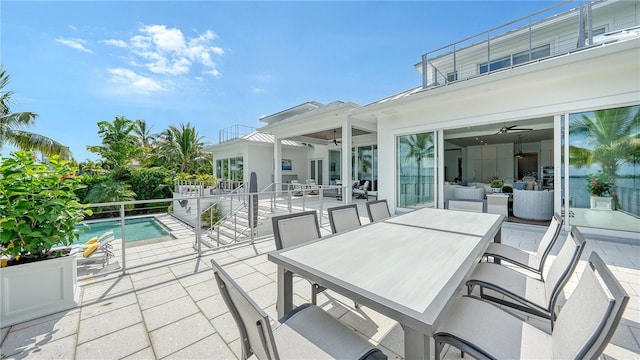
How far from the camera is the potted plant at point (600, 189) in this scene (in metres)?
4.37

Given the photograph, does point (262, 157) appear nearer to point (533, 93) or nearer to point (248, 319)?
point (533, 93)

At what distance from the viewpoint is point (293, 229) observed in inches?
93.4

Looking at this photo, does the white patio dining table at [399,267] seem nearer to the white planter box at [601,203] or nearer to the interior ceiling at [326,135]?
the white planter box at [601,203]

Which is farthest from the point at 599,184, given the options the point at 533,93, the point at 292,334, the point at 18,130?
the point at 18,130

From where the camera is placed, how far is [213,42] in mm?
8469

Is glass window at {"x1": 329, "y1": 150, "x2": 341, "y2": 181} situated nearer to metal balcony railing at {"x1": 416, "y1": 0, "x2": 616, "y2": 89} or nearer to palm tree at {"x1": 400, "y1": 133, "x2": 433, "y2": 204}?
palm tree at {"x1": 400, "y1": 133, "x2": 433, "y2": 204}

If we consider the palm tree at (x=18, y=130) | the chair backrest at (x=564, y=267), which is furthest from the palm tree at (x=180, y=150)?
the chair backrest at (x=564, y=267)

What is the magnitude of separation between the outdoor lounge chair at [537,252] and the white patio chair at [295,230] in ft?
6.38

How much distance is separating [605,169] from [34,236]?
8246 mm

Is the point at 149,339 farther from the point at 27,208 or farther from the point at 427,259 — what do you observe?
the point at 427,259

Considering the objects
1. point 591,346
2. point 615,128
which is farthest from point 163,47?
point 615,128

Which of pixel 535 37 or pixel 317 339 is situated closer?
pixel 317 339

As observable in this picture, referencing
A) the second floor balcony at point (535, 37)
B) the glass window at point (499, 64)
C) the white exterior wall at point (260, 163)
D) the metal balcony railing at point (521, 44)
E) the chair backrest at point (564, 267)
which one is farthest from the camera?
the white exterior wall at point (260, 163)

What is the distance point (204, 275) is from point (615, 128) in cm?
731
